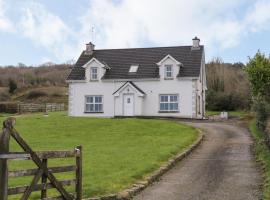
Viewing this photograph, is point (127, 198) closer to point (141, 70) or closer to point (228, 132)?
point (228, 132)

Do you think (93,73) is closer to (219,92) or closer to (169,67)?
(169,67)

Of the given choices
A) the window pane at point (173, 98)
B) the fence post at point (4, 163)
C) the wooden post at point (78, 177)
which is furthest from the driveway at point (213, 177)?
the window pane at point (173, 98)

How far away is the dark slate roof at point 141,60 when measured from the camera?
47.4 m

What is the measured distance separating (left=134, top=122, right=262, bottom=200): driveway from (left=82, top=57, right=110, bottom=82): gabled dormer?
78.7 ft

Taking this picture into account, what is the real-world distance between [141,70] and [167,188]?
34232mm

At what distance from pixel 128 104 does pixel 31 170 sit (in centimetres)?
3750

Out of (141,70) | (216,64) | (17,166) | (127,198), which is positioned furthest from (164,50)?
(127,198)

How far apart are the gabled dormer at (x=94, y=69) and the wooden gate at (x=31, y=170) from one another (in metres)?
37.1

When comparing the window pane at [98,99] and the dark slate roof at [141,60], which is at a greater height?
the dark slate roof at [141,60]

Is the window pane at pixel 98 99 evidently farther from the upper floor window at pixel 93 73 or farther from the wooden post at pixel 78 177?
the wooden post at pixel 78 177

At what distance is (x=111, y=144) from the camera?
1001 inches

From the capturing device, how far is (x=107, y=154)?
21.0 metres

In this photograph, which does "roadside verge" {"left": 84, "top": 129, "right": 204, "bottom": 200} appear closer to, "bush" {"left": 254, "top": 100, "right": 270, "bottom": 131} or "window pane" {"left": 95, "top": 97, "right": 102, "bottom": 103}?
A: "bush" {"left": 254, "top": 100, "right": 270, "bottom": 131}

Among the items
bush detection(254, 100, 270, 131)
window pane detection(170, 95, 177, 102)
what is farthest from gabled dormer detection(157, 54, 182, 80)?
bush detection(254, 100, 270, 131)
